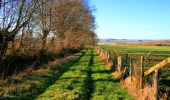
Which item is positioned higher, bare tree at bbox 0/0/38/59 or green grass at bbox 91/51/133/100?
bare tree at bbox 0/0/38/59

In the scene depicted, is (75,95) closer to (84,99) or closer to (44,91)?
(84,99)

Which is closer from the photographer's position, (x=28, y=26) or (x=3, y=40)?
(x=3, y=40)

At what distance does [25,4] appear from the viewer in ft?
70.2

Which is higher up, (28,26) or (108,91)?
(28,26)

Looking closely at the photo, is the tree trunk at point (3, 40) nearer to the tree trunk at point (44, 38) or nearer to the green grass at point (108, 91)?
the green grass at point (108, 91)

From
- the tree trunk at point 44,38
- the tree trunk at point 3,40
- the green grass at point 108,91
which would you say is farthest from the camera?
the tree trunk at point 44,38

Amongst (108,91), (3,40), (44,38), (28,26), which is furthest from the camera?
(44,38)

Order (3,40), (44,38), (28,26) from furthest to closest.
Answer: (44,38) < (28,26) < (3,40)

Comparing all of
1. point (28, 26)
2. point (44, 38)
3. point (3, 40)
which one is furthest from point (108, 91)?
point (44, 38)

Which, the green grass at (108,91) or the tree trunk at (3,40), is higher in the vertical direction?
the tree trunk at (3,40)

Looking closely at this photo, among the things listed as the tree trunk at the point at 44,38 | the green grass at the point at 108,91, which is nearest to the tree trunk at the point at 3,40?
the green grass at the point at 108,91

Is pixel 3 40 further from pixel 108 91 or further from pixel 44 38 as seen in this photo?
pixel 44 38

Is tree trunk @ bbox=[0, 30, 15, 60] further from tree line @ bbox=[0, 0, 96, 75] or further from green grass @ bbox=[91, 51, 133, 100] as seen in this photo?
green grass @ bbox=[91, 51, 133, 100]

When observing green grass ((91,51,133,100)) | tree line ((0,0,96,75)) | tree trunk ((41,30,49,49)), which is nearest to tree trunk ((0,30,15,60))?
tree line ((0,0,96,75))
